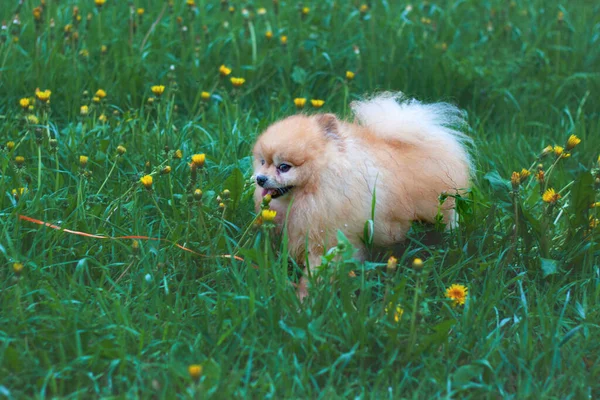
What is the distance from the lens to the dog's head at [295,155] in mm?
3443

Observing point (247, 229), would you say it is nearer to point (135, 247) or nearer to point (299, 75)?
point (135, 247)

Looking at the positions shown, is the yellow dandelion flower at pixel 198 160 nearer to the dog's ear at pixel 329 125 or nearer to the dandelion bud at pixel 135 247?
the dandelion bud at pixel 135 247

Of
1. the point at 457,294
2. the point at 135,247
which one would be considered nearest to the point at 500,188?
the point at 457,294

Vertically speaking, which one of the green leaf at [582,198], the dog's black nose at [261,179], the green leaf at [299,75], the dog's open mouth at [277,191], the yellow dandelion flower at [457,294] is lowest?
the yellow dandelion flower at [457,294]

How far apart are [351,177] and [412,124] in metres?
0.50

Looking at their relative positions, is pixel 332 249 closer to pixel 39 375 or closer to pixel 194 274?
pixel 194 274

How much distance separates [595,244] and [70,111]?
2996mm

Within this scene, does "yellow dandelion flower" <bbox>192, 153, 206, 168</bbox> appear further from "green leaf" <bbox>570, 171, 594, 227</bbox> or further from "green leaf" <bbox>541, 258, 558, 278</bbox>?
"green leaf" <bbox>570, 171, 594, 227</bbox>

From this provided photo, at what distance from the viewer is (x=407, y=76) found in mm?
5508

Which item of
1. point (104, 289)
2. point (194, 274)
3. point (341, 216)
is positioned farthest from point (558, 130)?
point (104, 289)

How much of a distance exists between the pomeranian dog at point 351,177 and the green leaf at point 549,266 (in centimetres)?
47

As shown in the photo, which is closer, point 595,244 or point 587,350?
point 587,350

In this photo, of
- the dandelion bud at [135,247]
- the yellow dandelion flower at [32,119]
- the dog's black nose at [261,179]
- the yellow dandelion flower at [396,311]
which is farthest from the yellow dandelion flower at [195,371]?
the yellow dandelion flower at [32,119]

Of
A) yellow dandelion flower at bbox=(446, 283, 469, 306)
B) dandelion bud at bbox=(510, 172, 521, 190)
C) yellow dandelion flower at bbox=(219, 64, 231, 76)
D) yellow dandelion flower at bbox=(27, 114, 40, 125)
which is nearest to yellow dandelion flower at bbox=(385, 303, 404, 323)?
yellow dandelion flower at bbox=(446, 283, 469, 306)
